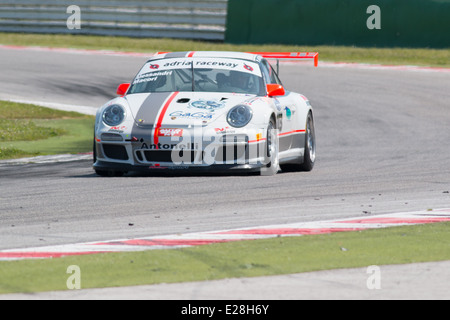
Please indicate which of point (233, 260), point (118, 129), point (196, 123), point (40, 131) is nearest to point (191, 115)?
point (196, 123)

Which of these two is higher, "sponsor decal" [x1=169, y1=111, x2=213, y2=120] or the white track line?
"sponsor decal" [x1=169, y1=111, x2=213, y2=120]

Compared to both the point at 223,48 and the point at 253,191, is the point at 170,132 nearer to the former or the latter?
the point at 253,191

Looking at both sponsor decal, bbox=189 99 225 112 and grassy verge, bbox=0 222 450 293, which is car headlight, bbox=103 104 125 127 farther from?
grassy verge, bbox=0 222 450 293

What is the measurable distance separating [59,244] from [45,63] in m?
16.8

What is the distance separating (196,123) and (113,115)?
824 mm

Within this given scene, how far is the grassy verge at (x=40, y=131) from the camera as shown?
465 inches

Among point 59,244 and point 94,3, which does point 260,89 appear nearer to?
point 59,244

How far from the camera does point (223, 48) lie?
78.9 ft

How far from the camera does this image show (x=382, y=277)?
15.9 feet

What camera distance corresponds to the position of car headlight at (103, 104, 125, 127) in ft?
27.7

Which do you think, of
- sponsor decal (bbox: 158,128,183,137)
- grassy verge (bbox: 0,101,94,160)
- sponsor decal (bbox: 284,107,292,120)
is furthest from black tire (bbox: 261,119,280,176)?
grassy verge (bbox: 0,101,94,160)

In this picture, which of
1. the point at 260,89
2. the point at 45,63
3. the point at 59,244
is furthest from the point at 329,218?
the point at 45,63

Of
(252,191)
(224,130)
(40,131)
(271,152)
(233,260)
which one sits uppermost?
(224,130)

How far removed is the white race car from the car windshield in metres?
0.01
